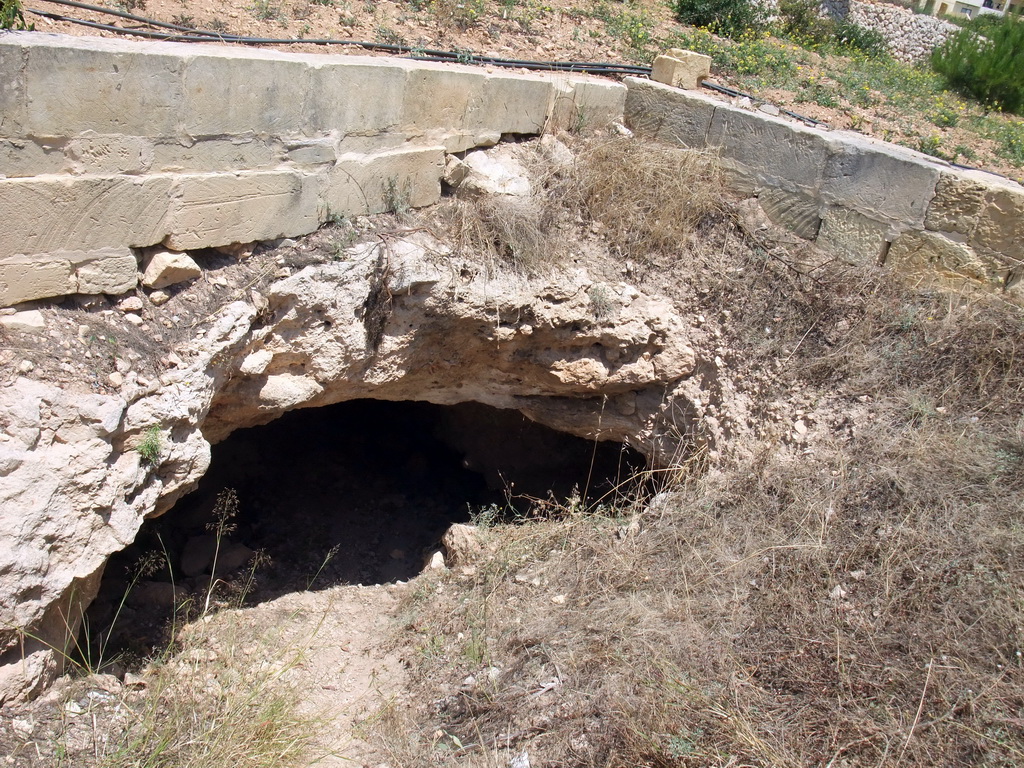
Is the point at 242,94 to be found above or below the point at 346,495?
above

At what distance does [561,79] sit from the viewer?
5414mm

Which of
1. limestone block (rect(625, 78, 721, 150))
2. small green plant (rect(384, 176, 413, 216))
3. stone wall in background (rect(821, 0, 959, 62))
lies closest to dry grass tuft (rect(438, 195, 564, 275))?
small green plant (rect(384, 176, 413, 216))

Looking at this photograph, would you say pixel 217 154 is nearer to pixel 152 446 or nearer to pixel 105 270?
pixel 105 270

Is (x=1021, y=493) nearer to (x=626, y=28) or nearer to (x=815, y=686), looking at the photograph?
(x=815, y=686)

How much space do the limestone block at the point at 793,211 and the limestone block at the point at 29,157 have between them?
4.17m

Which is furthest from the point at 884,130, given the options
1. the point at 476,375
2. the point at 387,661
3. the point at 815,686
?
the point at 387,661

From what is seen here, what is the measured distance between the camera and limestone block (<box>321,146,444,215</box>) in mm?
4332

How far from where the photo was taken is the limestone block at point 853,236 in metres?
4.99

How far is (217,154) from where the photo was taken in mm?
3764

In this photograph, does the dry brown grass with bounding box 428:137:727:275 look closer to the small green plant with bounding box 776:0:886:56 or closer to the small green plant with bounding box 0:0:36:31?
the small green plant with bounding box 0:0:36:31

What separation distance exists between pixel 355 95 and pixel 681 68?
9.19 ft

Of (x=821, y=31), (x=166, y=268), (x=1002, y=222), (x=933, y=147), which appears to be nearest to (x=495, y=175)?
(x=166, y=268)

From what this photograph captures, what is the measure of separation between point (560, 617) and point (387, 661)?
1.10 metres

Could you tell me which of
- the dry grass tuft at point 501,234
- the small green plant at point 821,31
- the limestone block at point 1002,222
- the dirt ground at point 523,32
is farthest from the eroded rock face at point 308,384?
the small green plant at point 821,31
